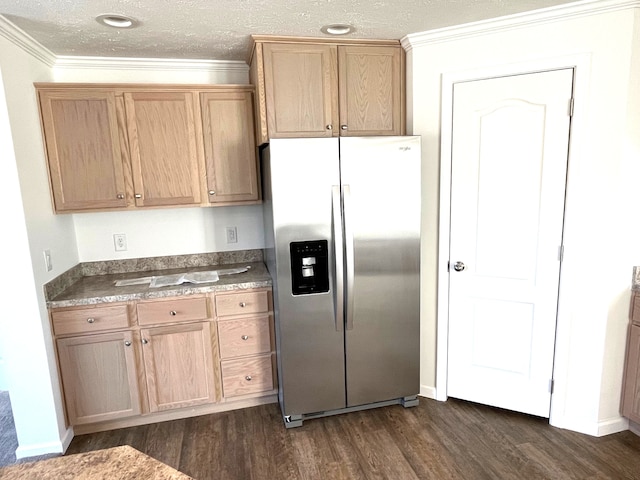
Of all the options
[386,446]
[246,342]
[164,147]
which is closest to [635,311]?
[386,446]

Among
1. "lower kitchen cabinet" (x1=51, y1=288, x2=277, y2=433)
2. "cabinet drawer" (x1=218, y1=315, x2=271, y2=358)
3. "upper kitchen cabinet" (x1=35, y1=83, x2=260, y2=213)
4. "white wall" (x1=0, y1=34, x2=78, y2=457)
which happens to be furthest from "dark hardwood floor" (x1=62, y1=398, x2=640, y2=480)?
"upper kitchen cabinet" (x1=35, y1=83, x2=260, y2=213)

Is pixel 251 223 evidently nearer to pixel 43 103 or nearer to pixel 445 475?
pixel 43 103

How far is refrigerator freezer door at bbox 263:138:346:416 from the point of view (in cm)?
221

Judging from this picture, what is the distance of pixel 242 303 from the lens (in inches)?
99.8

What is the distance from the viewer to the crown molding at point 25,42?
197 centimetres

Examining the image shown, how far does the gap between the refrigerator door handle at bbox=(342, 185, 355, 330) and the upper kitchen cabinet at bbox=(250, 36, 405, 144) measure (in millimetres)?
477

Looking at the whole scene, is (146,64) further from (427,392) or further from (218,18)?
(427,392)

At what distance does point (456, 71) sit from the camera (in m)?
2.36

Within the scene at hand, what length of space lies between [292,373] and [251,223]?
1.20m

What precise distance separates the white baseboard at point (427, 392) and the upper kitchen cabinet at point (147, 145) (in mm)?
1777

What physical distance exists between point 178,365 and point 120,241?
1024 millimetres

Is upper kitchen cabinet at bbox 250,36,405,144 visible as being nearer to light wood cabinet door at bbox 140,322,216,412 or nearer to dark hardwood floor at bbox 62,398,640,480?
light wood cabinet door at bbox 140,322,216,412

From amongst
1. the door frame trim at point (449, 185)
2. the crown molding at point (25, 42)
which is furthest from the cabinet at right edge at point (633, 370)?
the crown molding at point (25, 42)

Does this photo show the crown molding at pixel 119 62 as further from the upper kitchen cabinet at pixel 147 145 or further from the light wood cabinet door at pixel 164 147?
the light wood cabinet door at pixel 164 147
